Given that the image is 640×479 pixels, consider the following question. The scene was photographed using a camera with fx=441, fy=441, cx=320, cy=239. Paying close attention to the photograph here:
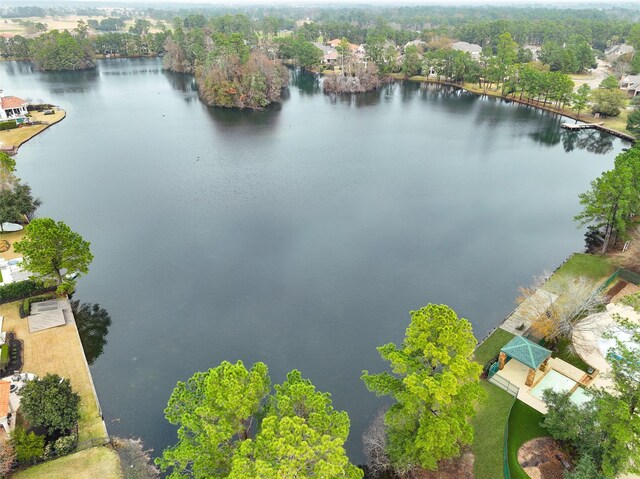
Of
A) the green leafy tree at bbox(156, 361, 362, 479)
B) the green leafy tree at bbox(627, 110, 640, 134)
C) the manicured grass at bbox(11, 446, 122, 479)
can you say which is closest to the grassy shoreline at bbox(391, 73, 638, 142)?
the green leafy tree at bbox(627, 110, 640, 134)

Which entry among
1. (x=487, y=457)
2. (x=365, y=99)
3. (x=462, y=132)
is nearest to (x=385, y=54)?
(x=365, y=99)

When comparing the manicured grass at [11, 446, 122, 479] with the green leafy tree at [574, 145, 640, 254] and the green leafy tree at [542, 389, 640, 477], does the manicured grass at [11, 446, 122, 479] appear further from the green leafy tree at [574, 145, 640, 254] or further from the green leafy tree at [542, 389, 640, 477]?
the green leafy tree at [574, 145, 640, 254]

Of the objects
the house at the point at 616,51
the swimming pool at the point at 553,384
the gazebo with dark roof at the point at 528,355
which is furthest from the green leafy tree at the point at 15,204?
the house at the point at 616,51

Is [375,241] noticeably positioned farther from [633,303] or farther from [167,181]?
[167,181]

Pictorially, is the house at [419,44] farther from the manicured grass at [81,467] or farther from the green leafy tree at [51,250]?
the manicured grass at [81,467]

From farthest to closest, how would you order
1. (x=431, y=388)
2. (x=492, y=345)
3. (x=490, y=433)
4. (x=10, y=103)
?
(x=10, y=103), (x=492, y=345), (x=490, y=433), (x=431, y=388)

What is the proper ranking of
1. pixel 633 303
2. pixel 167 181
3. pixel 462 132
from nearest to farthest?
1. pixel 633 303
2. pixel 167 181
3. pixel 462 132

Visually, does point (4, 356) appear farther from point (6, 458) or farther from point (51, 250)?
point (6, 458)

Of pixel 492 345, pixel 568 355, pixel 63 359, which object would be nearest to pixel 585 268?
pixel 568 355
